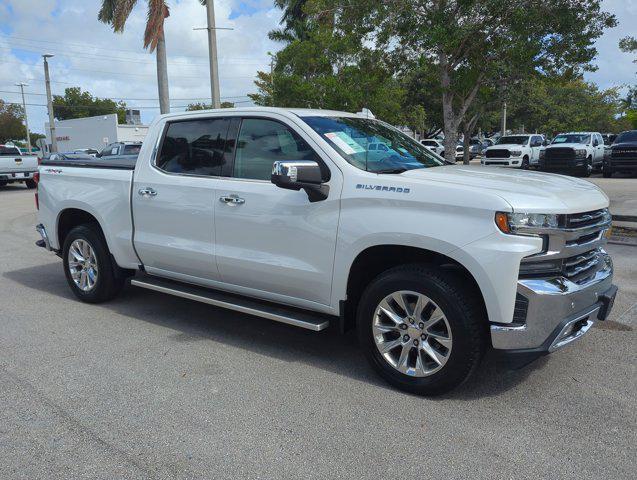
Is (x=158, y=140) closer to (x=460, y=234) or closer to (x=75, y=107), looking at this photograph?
(x=460, y=234)

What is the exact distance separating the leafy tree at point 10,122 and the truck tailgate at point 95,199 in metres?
81.3

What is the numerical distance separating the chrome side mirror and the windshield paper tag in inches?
12.2

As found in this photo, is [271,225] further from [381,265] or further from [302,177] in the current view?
[381,265]

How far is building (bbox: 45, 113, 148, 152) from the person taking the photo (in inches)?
1847

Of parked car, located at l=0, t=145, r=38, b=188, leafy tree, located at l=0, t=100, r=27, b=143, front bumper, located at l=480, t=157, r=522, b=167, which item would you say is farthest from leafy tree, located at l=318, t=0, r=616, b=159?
leafy tree, located at l=0, t=100, r=27, b=143

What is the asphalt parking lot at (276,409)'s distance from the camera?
10.1ft

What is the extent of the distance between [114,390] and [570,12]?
37.7ft

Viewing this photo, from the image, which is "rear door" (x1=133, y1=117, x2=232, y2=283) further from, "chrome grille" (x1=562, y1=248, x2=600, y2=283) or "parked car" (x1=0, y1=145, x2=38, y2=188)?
"parked car" (x1=0, y1=145, x2=38, y2=188)

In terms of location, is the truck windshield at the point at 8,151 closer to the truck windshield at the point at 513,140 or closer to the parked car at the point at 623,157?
the truck windshield at the point at 513,140

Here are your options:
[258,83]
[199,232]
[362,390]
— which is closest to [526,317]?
[362,390]

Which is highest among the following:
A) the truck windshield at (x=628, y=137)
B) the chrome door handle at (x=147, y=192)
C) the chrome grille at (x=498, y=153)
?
the truck windshield at (x=628, y=137)

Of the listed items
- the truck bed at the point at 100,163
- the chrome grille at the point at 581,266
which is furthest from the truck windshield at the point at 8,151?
the chrome grille at the point at 581,266

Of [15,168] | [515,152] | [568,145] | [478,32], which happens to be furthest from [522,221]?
[515,152]

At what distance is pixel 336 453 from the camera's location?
3.17 metres
